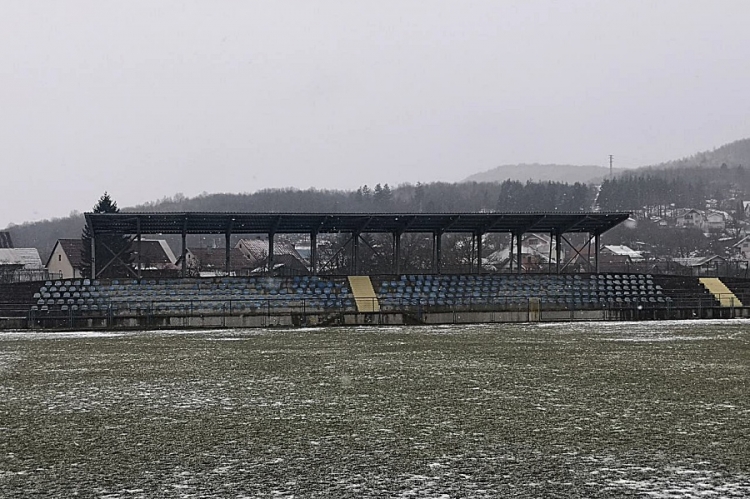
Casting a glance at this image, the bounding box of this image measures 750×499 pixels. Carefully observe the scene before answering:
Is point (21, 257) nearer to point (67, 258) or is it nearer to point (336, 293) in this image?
point (67, 258)

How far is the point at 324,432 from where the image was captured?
11.9m

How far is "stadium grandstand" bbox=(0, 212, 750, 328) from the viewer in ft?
129

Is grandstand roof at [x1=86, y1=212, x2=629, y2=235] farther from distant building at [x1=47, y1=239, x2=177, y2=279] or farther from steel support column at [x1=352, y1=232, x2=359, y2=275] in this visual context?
distant building at [x1=47, y1=239, x2=177, y2=279]

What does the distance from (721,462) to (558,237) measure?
40.9 meters

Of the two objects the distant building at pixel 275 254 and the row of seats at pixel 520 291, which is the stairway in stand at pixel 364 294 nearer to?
the row of seats at pixel 520 291

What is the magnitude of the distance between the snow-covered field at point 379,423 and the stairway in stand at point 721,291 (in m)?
21.8

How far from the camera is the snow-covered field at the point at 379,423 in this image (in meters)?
9.05

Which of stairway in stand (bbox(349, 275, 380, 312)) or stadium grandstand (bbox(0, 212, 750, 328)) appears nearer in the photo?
stadium grandstand (bbox(0, 212, 750, 328))

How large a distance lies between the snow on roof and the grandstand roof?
57.7 meters

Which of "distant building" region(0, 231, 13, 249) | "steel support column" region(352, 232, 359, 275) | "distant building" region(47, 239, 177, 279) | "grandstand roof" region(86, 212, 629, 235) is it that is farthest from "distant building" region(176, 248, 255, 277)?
"steel support column" region(352, 232, 359, 275)

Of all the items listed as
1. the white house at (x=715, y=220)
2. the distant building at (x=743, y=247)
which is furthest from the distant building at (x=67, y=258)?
the white house at (x=715, y=220)

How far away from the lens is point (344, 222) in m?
47.0

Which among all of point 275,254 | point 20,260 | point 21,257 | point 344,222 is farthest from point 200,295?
point 21,257

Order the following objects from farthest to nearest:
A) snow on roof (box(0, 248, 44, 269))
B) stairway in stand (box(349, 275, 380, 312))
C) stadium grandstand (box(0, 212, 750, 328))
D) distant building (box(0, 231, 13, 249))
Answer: distant building (box(0, 231, 13, 249)) → snow on roof (box(0, 248, 44, 269)) → stairway in stand (box(349, 275, 380, 312)) → stadium grandstand (box(0, 212, 750, 328))
